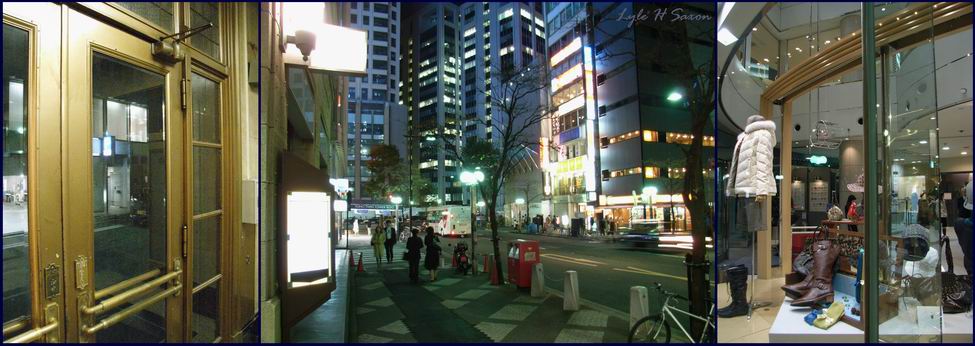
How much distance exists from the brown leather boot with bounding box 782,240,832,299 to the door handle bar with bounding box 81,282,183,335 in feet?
14.7

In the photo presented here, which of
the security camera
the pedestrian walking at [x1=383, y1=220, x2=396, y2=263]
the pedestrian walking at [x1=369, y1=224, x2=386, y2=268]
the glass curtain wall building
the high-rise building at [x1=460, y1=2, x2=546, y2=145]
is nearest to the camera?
the security camera

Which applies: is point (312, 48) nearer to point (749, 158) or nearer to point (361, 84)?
point (361, 84)

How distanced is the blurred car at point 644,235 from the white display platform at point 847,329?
108 cm

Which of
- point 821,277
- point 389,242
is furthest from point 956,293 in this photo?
point 389,242

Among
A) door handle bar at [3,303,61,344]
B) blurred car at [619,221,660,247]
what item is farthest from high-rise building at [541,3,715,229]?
door handle bar at [3,303,61,344]

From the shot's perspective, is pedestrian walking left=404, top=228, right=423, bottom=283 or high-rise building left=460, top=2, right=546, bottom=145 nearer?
high-rise building left=460, top=2, right=546, bottom=145

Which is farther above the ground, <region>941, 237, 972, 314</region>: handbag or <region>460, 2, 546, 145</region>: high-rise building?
<region>460, 2, 546, 145</region>: high-rise building

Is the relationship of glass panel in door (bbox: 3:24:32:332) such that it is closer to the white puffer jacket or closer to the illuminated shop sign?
the illuminated shop sign

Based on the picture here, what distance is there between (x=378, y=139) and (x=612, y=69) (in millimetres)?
1805

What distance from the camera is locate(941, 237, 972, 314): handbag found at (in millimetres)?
3734

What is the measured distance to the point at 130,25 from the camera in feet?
5.71

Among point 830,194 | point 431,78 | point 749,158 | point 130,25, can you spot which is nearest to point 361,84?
point 431,78

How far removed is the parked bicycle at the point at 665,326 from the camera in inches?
110

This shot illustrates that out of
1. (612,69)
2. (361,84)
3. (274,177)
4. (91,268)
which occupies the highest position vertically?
(612,69)
